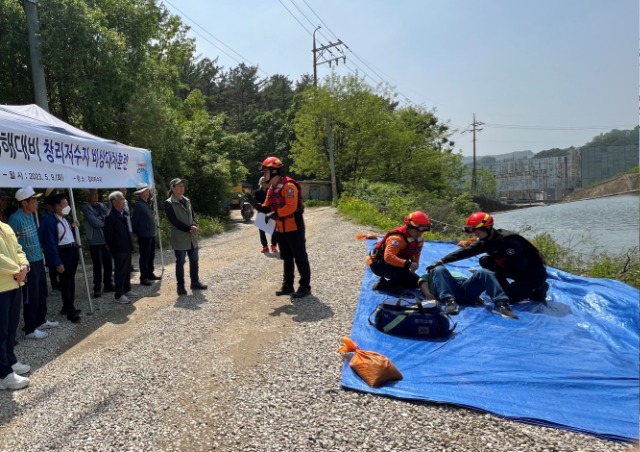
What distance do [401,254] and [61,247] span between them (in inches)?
174

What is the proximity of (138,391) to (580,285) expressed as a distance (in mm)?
5745

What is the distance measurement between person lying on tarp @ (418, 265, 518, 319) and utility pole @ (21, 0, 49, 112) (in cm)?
848

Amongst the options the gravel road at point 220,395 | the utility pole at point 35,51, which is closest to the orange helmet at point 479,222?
the gravel road at point 220,395

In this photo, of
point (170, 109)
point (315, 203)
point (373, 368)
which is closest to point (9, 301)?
point (373, 368)

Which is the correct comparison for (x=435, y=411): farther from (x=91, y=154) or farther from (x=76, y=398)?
(x=91, y=154)

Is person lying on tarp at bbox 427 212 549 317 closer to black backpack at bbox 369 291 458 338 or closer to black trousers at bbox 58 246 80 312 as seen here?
black backpack at bbox 369 291 458 338

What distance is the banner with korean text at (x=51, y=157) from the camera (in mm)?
4189

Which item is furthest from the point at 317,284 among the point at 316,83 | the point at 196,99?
the point at 316,83

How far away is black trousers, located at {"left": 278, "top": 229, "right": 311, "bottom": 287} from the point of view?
5500mm

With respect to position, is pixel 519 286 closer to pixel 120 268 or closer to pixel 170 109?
pixel 120 268

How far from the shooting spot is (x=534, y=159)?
135 feet

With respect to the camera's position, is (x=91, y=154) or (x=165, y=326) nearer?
(x=165, y=326)

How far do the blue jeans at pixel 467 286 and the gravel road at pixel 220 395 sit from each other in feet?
3.96

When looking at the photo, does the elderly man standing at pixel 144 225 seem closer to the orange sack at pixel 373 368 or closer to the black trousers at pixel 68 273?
the black trousers at pixel 68 273
